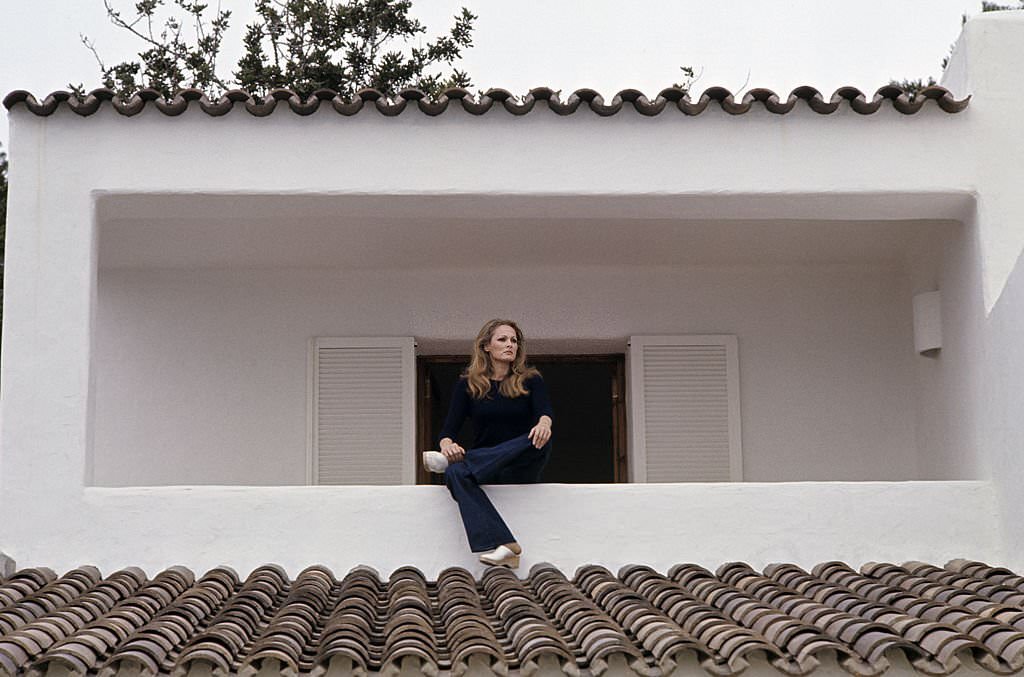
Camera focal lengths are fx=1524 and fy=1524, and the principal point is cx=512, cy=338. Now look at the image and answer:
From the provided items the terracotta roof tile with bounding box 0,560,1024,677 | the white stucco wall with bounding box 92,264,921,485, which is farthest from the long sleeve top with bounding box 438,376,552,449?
Result: the white stucco wall with bounding box 92,264,921,485

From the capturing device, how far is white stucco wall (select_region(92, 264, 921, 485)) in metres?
11.2

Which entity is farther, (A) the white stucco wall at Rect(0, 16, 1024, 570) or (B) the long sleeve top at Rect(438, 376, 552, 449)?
(B) the long sleeve top at Rect(438, 376, 552, 449)

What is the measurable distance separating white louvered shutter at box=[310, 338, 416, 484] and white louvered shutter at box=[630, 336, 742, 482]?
1700 mm

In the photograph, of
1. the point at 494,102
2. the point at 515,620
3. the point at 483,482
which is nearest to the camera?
the point at 515,620

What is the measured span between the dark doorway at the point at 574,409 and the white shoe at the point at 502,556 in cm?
315

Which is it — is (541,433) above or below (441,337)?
below

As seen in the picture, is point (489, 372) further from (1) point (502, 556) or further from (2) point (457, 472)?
(1) point (502, 556)

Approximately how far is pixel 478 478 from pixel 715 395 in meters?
3.32

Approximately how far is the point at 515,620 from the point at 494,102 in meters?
3.32

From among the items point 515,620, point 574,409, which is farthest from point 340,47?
point 515,620

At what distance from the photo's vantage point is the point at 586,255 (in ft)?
36.2

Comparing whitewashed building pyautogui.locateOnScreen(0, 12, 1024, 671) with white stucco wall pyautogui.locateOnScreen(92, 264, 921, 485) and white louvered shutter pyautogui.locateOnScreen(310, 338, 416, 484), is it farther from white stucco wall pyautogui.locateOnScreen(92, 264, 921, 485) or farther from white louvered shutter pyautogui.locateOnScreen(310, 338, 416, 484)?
white louvered shutter pyautogui.locateOnScreen(310, 338, 416, 484)

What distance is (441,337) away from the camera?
37.1 ft

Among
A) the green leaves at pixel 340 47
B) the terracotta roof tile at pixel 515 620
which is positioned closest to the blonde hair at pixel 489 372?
the terracotta roof tile at pixel 515 620
